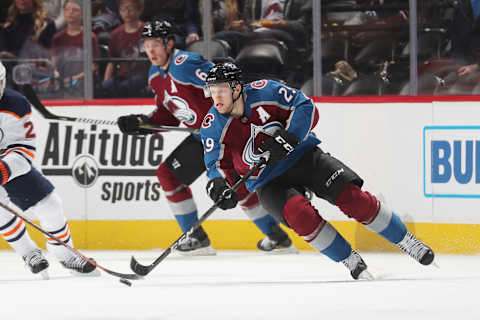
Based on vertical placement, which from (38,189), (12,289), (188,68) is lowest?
(12,289)

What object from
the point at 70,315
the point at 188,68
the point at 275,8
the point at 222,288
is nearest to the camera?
the point at 70,315

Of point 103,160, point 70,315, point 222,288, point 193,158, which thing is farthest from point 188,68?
point 70,315

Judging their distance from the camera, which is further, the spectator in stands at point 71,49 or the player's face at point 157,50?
the spectator in stands at point 71,49

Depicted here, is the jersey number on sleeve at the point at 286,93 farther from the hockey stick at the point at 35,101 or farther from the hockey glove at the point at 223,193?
the hockey stick at the point at 35,101

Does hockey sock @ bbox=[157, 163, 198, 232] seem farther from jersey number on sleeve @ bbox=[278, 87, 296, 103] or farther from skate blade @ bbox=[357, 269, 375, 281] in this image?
skate blade @ bbox=[357, 269, 375, 281]

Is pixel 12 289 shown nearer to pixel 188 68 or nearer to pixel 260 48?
pixel 188 68

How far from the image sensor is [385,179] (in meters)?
5.25

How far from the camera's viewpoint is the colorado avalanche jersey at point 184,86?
4.99 m

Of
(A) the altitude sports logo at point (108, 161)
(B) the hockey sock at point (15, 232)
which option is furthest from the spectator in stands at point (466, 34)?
(B) the hockey sock at point (15, 232)

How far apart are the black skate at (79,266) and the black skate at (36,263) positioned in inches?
3.8

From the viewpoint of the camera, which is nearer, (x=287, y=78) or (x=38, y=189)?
(x=38, y=189)

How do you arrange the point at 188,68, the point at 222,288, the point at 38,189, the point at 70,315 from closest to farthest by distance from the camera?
the point at 70,315, the point at 222,288, the point at 38,189, the point at 188,68

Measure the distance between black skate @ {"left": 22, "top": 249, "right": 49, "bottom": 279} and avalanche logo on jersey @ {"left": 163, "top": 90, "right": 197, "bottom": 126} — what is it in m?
1.12

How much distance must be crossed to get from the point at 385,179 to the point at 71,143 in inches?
72.9
